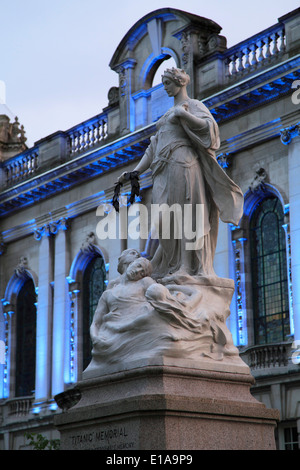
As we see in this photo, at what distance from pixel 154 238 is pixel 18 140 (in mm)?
33372

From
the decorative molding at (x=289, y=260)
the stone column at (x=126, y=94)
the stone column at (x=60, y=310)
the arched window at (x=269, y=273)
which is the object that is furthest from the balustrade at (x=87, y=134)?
the decorative molding at (x=289, y=260)

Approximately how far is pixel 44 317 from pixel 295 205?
12847mm

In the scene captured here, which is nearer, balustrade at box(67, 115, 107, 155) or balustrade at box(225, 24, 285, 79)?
balustrade at box(225, 24, 285, 79)

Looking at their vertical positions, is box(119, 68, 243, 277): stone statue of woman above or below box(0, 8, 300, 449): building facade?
below

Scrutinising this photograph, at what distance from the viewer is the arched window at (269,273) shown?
28.2 metres

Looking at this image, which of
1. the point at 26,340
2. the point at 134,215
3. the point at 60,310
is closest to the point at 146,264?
the point at 134,215

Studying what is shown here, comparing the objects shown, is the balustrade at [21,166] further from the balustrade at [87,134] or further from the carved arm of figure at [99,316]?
the carved arm of figure at [99,316]

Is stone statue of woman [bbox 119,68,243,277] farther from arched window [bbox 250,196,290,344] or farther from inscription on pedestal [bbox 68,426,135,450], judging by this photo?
arched window [bbox 250,196,290,344]

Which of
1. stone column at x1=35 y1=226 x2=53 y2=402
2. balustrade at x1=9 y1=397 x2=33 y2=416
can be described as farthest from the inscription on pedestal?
balustrade at x1=9 y1=397 x2=33 y2=416

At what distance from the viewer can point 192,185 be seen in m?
12.3

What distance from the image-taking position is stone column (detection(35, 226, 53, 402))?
36500mm

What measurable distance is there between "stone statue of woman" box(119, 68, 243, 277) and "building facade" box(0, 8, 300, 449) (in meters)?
14.7

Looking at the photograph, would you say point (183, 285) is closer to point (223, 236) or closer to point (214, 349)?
point (214, 349)

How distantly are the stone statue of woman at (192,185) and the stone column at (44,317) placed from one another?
970 inches
